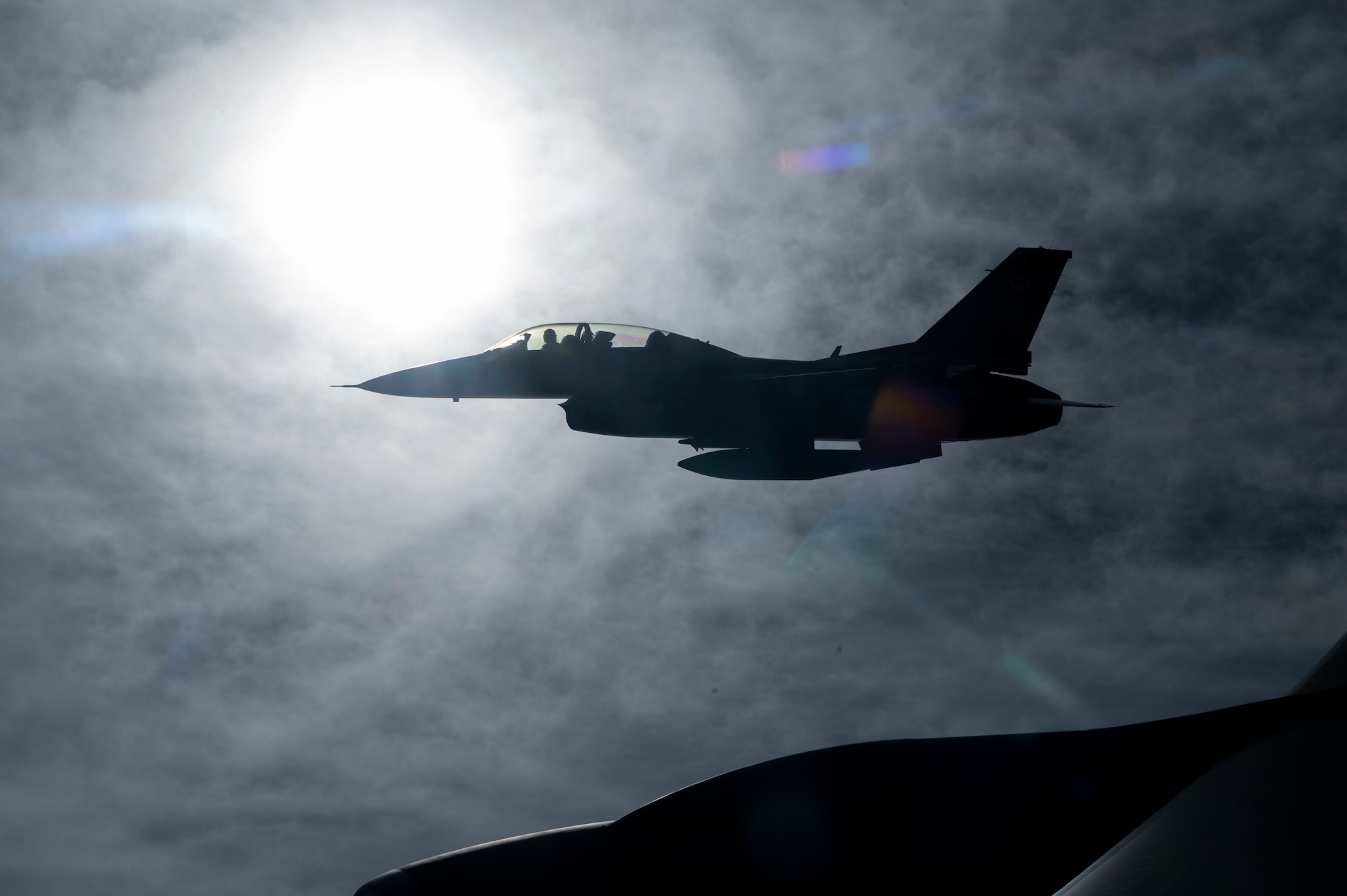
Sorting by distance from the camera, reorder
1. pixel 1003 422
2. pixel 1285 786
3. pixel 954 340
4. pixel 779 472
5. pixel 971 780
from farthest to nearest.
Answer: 1. pixel 954 340
2. pixel 1003 422
3. pixel 779 472
4. pixel 971 780
5. pixel 1285 786

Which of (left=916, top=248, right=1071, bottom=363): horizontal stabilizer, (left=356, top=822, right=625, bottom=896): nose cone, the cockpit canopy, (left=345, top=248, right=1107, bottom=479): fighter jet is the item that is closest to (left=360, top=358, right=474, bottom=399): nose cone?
(left=345, top=248, right=1107, bottom=479): fighter jet

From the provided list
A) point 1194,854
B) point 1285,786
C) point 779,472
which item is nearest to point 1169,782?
point 1285,786

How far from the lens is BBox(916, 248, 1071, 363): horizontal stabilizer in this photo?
1414 inches

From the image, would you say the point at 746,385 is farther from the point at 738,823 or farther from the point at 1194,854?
the point at 1194,854

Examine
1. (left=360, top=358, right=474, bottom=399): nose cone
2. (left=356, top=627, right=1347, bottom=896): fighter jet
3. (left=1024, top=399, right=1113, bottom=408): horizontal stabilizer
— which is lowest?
(left=356, top=627, right=1347, bottom=896): fighter jet

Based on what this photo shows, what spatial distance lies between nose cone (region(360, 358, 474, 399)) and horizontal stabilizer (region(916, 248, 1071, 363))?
61.3ft

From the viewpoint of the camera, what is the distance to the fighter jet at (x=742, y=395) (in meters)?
30.7

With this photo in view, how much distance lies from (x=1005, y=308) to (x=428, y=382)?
2388 cm

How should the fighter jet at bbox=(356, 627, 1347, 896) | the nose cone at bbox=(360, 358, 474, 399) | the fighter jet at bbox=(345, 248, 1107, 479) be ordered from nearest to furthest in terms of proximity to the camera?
the fighter jet at bbox=(356, 627, 1347, 896), the fighter jet at bbox=(345, 248, 1107, 479), the nose cone at bbox=(360, 358, 474, 399)

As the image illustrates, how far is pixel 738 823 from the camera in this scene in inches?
495

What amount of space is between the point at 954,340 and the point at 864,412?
7.47m

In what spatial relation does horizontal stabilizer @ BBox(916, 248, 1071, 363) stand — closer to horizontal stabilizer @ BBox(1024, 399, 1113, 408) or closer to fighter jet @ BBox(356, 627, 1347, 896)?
horizontal stabilizer @ BBox(1024, 399, 1113, 408)

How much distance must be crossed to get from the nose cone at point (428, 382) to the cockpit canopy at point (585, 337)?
→ 1.45 metres

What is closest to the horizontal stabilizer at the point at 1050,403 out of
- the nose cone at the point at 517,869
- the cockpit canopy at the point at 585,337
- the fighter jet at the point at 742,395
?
the fighter jet at the point at 742,395
